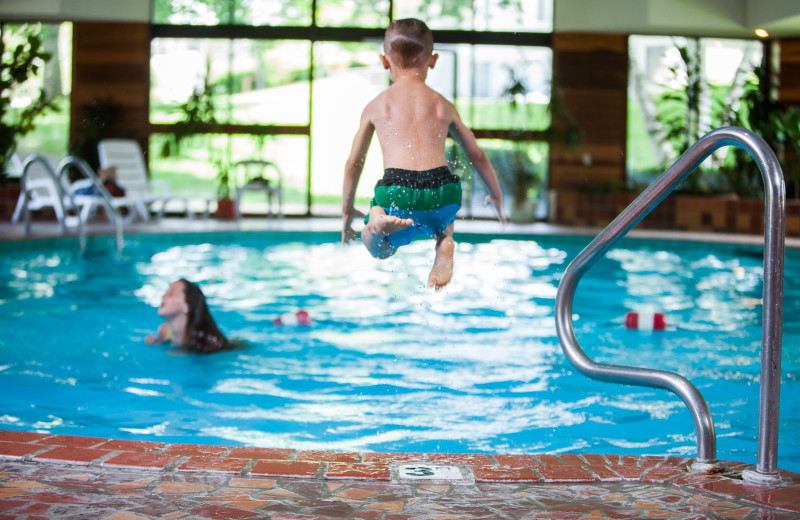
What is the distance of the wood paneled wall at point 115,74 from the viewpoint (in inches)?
543

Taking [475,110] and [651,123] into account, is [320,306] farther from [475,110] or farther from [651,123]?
[651,123]

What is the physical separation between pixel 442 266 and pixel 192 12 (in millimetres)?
11750

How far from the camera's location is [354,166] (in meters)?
3.62

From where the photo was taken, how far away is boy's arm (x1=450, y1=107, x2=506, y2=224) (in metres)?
3.64

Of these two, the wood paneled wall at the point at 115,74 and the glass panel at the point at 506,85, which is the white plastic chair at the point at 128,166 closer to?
the wood paneled wall at the point at 115,74

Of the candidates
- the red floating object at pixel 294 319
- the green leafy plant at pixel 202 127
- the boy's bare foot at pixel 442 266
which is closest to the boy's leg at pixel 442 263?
the boy's bare foot at pixel 442 266

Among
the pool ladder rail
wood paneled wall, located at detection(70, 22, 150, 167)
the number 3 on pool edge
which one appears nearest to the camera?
the pool ladder rail

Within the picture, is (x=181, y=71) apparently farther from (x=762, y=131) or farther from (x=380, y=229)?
(x=380, y=229)

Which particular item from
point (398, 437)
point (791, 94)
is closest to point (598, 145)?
point (791, 94)

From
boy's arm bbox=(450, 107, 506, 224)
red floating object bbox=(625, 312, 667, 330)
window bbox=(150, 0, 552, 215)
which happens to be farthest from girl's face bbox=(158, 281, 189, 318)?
window bbox=(150, 0, 552, 215)

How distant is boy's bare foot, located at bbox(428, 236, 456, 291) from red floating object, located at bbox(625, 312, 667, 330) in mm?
3429

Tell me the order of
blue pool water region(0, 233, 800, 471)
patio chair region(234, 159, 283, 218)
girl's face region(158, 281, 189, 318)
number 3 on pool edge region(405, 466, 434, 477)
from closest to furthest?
1. number 3 on pool edge region(405, 466, 434, 477)
2. blue pool water region(0, 233, 800, 471)
3. girl's face region(158, 281, 189, 318)
4. patio chair region(234, 159, 283, 218)

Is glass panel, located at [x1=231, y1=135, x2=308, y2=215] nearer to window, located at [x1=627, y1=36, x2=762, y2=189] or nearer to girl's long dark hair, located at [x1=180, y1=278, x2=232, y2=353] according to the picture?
window, located at [x1=627, y1=36, x2=762, y2=189]

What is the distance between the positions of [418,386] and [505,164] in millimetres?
9574
